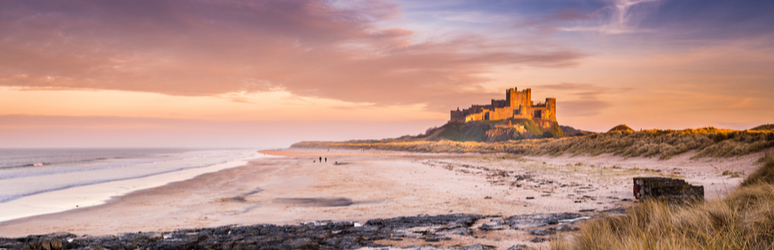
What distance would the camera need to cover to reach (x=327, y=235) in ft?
23.5

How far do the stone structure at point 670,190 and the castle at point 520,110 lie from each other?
152m

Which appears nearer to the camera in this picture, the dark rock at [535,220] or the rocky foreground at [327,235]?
the rocky foreground at [327,235]

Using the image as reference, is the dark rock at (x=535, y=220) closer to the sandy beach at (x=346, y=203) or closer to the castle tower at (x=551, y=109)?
the sandy beach at (x=346, y=203)

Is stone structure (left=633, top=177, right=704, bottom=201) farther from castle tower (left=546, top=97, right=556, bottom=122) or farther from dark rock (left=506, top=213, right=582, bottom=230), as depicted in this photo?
castle tower (left=546, top=97, right=556, bottom=122)

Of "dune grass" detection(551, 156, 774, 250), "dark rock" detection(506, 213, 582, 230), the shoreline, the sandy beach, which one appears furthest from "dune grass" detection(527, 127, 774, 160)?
the shoreline

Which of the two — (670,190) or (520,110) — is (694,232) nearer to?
(670,190)

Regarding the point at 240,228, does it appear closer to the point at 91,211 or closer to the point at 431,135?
the point at 91,211

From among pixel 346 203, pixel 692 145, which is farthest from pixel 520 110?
pixel 346 203

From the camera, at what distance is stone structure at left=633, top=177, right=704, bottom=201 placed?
7.53 metres

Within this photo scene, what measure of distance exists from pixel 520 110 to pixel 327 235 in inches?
6254

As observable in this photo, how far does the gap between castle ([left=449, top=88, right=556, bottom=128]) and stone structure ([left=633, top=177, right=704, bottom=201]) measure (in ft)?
500

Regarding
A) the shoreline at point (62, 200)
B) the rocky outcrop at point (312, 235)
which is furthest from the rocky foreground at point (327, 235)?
the shoreline at point (62, 200)

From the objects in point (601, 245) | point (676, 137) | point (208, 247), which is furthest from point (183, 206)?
point (676, 137)

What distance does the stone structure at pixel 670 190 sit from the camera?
753cm
